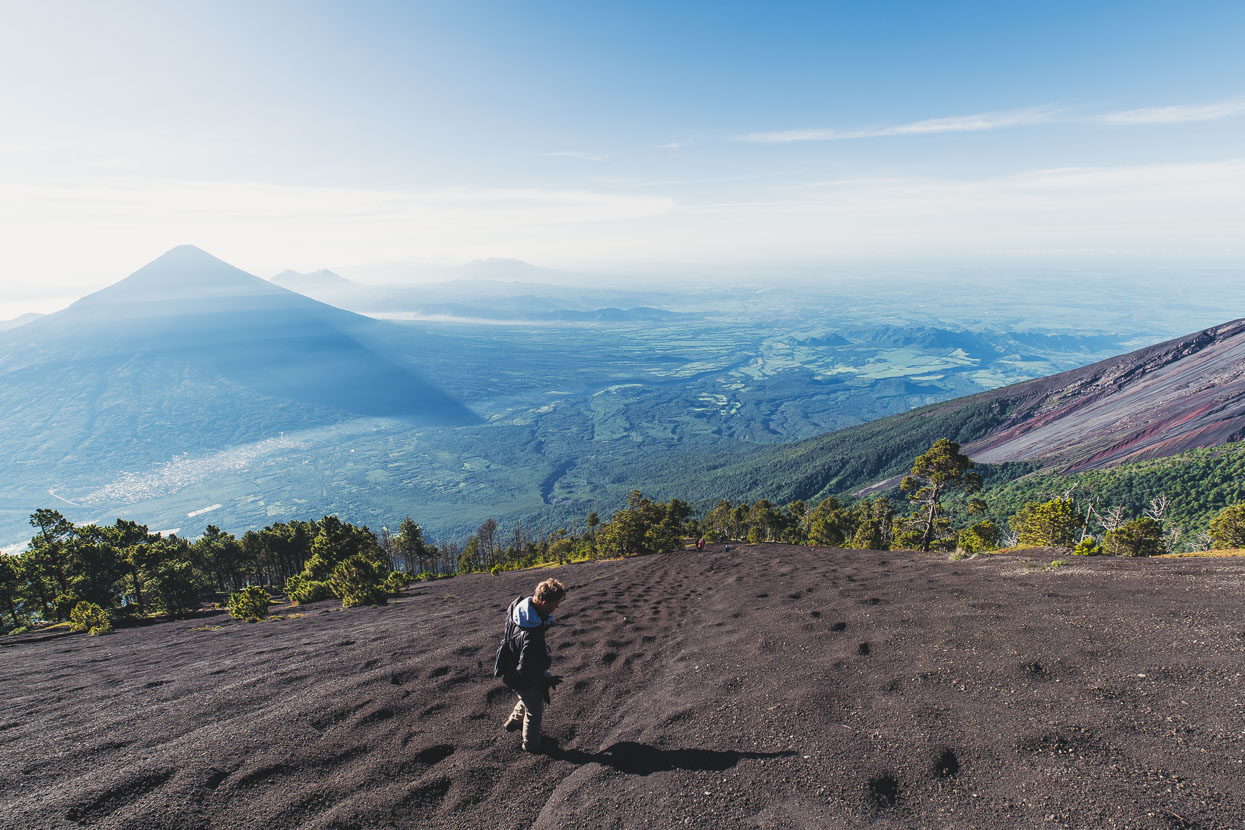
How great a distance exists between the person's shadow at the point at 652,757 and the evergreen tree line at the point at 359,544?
82.7 feet

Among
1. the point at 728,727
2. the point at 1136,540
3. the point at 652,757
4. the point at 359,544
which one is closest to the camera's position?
the point at 652,757

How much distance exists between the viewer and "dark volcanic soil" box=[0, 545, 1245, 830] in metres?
5.50

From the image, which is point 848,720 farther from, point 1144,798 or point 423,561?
point 423,561

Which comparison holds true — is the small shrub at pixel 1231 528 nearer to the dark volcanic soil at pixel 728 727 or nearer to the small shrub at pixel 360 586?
the dark volcanic soil at pixel 728 727

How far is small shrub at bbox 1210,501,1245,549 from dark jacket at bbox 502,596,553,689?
37776 millimetres

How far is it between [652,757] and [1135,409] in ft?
717

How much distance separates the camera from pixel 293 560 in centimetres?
6222

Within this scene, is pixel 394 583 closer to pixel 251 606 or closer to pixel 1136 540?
pixel 251 606

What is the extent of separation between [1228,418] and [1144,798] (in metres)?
184

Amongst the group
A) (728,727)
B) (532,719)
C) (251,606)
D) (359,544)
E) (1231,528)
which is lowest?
(359,544)

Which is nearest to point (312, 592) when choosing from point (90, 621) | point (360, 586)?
point (90, 621)

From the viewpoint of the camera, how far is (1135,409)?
510ft

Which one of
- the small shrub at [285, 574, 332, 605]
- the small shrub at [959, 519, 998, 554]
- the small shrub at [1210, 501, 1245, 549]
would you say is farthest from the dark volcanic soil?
the small shrub at [285, 574, 332, 605]

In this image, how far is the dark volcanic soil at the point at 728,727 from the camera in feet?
18.0
